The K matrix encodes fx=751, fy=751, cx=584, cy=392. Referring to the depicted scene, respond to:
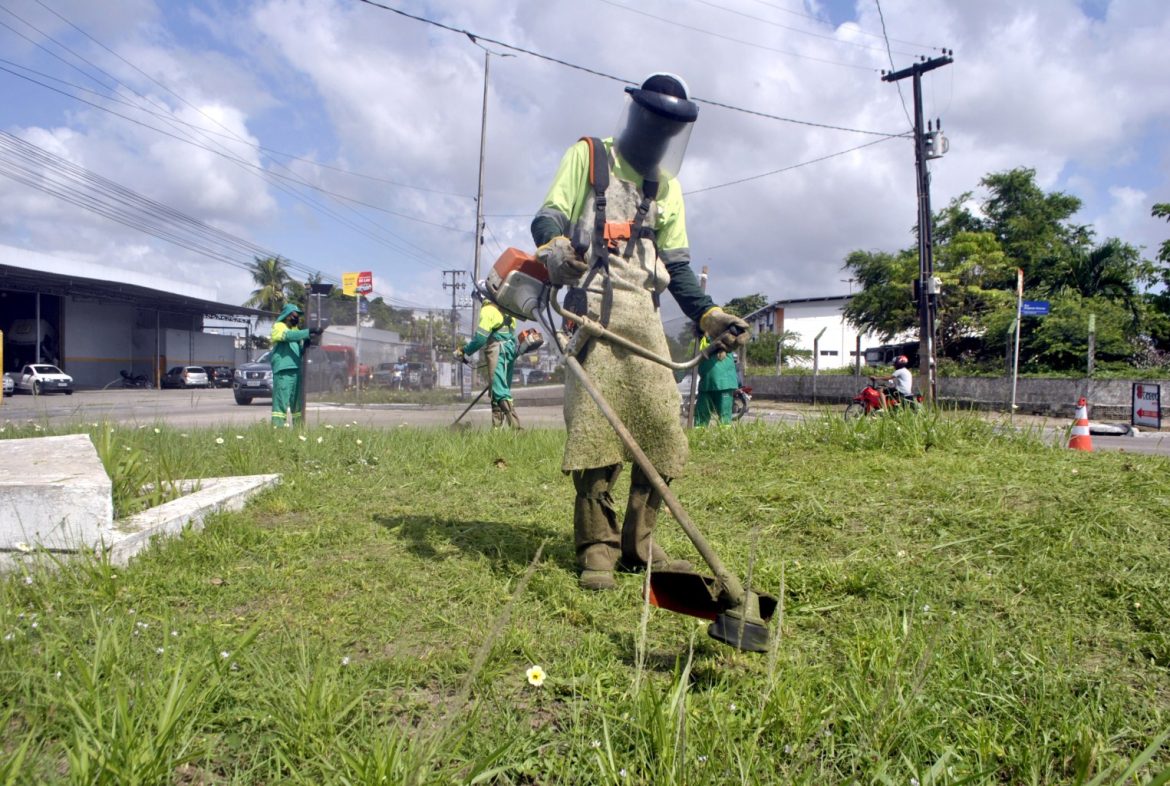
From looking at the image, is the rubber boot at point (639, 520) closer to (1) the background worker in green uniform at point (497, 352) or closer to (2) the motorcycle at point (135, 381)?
(1) the background worker in green uniform at point (497, 352)

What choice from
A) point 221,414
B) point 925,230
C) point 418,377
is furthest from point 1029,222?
point 221,414

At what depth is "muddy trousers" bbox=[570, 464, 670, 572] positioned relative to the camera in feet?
9.18

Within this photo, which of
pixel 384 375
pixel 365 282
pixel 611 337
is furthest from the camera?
pixel 365 282

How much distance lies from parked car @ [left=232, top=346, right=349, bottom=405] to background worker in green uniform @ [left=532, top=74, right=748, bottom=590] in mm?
13797

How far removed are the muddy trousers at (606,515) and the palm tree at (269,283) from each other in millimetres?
68027

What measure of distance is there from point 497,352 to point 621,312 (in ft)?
21.0

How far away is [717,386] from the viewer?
7.59 m

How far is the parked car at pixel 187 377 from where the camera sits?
3684 cm

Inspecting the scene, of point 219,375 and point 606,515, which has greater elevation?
point 606,515

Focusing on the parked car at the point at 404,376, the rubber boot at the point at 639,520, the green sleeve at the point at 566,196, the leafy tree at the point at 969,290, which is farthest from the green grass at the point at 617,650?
the leafy tree at the point at 969,290

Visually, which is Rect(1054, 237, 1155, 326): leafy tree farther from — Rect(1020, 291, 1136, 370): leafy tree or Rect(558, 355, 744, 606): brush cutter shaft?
Rect(558, 355, 744, 606): brush cutter shaft

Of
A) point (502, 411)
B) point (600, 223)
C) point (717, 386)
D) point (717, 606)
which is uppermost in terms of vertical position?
point (600, 223)

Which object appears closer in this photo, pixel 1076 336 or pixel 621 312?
pixel 621 312

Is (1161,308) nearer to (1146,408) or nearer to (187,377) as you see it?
(1146,408)
